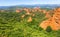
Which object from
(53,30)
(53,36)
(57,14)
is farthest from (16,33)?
(57,14)

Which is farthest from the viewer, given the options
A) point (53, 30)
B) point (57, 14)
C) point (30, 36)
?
point (57, 14)

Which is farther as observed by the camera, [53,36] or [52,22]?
[52,22]

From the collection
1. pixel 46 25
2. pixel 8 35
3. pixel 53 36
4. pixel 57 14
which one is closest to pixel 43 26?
pixel 46 25

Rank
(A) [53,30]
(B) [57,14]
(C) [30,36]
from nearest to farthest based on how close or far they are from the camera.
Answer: (C) [30,36], (A) [53,30], (B) [57,14]

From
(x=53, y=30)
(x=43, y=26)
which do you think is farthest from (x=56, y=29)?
(x=43, y=26)

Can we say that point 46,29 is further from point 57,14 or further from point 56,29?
point 57,14

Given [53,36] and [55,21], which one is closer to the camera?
[53,36]

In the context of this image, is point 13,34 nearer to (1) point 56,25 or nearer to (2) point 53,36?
(2) point 53,36

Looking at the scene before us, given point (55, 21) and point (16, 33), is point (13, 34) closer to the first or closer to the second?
point (16, 33)
